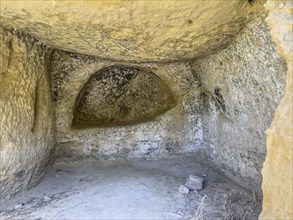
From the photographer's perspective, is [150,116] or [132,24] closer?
[132,24]

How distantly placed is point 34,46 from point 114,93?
1246 millimetres

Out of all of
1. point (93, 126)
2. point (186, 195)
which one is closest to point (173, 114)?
point (93, 126)

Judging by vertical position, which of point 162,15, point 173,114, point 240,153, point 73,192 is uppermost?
point 162,15

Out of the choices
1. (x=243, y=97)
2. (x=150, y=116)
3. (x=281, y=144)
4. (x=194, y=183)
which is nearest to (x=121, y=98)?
(x=150, y=116)

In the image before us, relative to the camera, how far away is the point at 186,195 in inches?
91.4

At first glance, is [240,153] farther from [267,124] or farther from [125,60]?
[125,60]

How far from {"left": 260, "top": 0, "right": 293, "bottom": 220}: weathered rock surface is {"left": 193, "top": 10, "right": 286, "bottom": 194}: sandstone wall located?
59cm

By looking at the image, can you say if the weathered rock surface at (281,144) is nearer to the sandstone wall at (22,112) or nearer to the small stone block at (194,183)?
the small stone block at (194,183)

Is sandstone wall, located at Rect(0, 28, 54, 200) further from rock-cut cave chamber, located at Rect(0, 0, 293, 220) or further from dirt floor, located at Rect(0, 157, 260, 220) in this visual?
dirt floor, located at Rect(0, 157, 260, 220)

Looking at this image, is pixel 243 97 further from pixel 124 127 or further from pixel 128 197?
pixel 124 127

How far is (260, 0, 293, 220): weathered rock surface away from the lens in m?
1.23

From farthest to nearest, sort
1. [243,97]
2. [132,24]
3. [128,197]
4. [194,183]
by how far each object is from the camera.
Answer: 1. [194,183]
2. [243,97]
3. [128,197]
4. [132,24]

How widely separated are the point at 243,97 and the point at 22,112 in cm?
168

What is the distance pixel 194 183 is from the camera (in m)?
2.48
